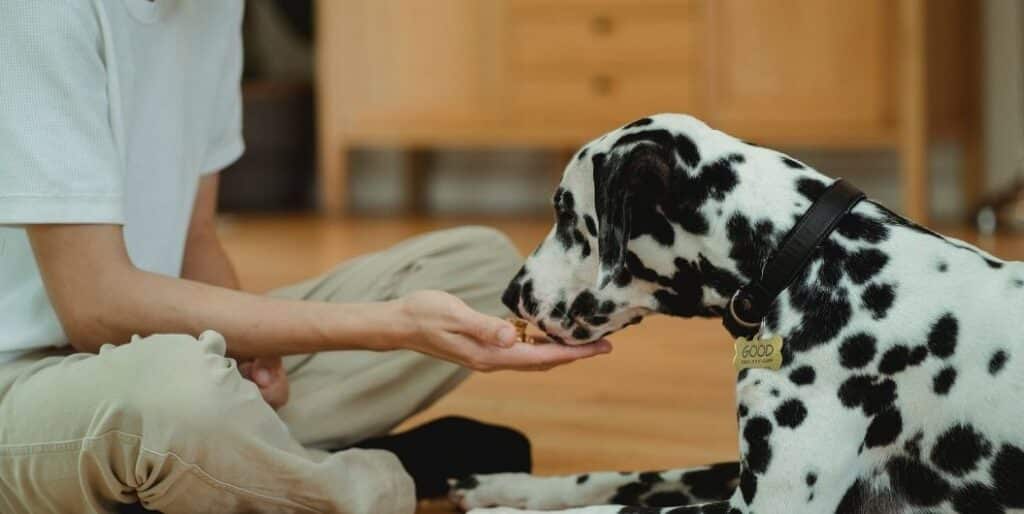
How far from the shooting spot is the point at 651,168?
1.74 metres

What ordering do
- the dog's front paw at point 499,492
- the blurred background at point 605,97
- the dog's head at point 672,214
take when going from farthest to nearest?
1. the blurred background at point 605,97
2. the dog's front paw at point 499,492
3. the dog's head at point 672,214

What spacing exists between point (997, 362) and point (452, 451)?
898 mm

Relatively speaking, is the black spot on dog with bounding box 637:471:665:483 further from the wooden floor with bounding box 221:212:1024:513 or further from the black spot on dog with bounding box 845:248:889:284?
the black spot on dog with bounding box 845:248:889:284

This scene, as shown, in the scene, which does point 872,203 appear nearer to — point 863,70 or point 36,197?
point 36,197

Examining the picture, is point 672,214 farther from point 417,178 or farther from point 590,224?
point 417,178

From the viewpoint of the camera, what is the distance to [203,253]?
7.84 feet

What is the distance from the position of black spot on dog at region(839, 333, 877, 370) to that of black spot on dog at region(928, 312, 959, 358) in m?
0.07

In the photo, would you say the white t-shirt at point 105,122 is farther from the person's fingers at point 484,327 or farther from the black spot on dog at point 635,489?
the black spot on dog at point 635,489

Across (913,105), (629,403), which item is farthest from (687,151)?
(913,105)

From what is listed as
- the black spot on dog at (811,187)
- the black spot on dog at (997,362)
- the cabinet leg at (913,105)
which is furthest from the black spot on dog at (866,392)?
the cabinet leg at (913,105)

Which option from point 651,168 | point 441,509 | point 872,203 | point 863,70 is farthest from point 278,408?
point 863,70

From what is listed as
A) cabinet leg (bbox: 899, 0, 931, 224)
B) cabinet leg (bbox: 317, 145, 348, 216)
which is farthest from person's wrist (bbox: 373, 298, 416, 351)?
cabinet leg (bbox: 317, 145, 348, 216)

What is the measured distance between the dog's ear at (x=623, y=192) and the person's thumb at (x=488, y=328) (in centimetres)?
14

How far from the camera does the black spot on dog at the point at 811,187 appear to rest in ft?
5.60
